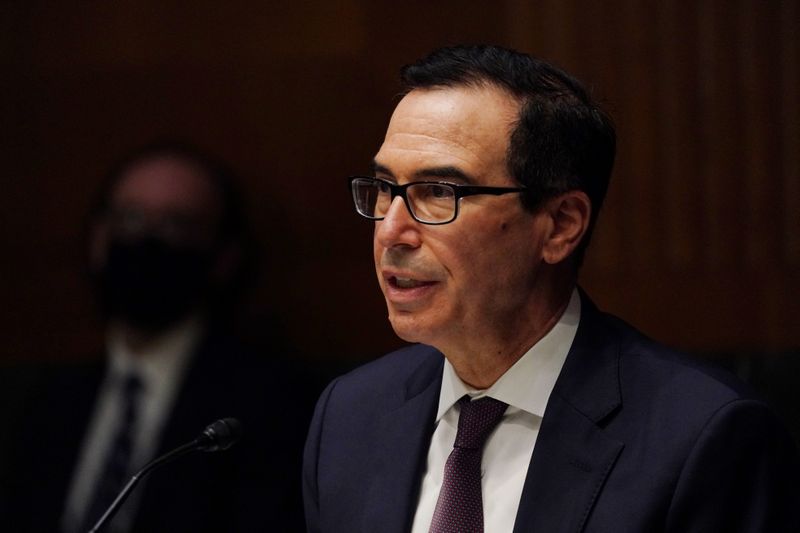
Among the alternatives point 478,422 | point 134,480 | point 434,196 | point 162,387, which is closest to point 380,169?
point 434,196

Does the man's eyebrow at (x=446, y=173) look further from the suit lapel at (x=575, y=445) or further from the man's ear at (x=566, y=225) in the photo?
the suit lapel at (x=575, y=445)

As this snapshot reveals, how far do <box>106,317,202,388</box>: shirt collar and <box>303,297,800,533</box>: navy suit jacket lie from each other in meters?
0.76

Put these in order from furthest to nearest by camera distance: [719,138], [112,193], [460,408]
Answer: [112,193] → [719,138] → [460,408]

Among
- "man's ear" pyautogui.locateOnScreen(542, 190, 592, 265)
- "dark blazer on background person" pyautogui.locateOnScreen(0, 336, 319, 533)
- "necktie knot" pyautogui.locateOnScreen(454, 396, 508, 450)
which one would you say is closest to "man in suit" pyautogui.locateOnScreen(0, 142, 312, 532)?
"dark blazer on background person" pyautogui.locateOnScreen(0, 336, 319, 533)

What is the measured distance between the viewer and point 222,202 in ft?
7.22

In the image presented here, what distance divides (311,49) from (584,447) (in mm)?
1337

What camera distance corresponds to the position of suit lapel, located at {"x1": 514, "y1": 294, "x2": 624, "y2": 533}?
1.14 meters

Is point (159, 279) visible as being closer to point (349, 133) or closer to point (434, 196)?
point (349, 133)

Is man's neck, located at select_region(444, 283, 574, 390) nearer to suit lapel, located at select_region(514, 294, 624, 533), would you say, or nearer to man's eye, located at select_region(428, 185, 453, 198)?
suit lapel, located at select_region(514, 294, 624, 533)

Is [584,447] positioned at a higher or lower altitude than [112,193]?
lower

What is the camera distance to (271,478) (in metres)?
1.81

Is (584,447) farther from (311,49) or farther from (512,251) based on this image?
(311,49)

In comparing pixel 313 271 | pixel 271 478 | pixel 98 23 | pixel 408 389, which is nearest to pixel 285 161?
pixel 313 271

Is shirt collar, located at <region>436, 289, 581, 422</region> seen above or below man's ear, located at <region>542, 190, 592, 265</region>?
below
